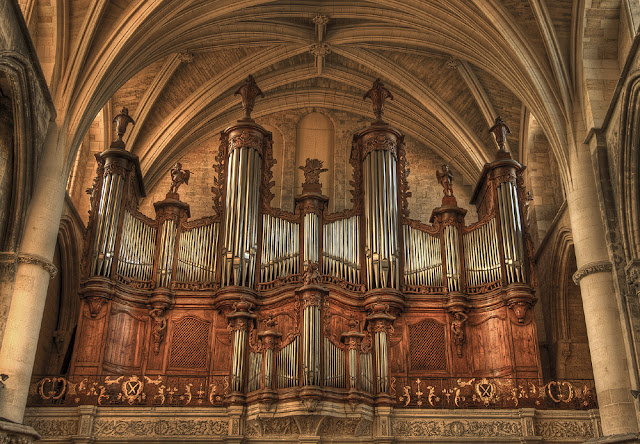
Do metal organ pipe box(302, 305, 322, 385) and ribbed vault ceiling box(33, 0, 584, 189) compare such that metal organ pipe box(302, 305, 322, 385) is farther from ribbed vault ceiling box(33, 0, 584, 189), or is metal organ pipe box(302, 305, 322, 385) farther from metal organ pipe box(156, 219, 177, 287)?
ribbed vault ceiling box(33, 0, 584, 189)

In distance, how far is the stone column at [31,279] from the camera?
42.9 ft

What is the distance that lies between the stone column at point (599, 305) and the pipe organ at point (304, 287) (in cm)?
168

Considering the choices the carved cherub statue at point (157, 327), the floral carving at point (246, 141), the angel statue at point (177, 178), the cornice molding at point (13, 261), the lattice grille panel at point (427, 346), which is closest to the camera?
the cornice molding at point (13, 261)

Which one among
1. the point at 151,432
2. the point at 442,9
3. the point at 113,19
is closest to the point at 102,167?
the point at 113,19

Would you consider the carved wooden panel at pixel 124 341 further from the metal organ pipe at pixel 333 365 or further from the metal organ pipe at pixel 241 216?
the metal organ pipe at pixel 333 365

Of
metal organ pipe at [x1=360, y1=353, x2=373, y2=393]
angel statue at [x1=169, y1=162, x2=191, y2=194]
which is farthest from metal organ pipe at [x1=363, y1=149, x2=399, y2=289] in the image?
angel statue at [x1=169, y1=162, x2=191, y2=194]

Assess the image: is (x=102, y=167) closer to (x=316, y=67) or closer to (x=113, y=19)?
(x=113, y=19)

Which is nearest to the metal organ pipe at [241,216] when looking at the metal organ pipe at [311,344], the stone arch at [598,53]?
the metal organ pipe at [311,344]

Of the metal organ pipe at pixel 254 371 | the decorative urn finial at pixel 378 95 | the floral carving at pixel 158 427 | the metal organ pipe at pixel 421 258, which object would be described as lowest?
the floral carving at pixel 158 427

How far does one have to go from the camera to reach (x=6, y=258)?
541 inches

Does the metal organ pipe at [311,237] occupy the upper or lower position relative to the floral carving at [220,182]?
lower

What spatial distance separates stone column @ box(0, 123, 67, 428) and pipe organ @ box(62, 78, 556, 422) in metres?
1.46

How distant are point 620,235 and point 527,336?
114 inches

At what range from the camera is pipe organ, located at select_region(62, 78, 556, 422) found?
1445 centimetres
